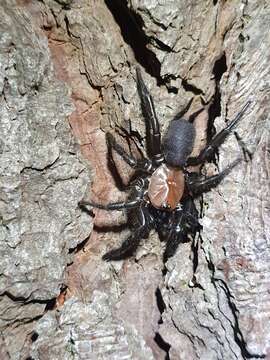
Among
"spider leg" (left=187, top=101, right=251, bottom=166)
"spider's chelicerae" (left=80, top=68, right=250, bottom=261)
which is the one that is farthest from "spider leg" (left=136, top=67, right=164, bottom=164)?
"spider leg" (left=187, top=101, right=251, bottom=166)

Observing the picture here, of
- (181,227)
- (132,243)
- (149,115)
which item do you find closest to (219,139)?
(149,115)

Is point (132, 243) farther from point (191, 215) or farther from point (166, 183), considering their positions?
point (166, 183)

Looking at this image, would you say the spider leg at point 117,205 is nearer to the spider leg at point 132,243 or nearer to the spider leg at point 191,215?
the spider leg at point 132,243

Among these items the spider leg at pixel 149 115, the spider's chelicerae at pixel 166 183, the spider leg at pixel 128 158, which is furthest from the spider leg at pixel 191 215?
the spider leg at pixel 149 115

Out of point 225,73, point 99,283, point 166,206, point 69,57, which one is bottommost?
point 99,283

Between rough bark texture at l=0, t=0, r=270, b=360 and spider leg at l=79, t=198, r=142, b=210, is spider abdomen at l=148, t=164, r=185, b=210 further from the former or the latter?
rough bark texture at l=0, t=0, r=270, b=360

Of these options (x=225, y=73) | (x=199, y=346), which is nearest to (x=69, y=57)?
(x=225, y=73)

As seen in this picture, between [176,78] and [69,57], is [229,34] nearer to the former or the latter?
[176,78]
